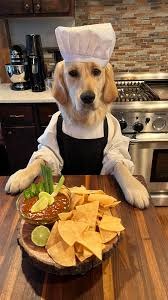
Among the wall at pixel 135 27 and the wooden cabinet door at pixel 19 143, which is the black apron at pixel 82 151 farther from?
the wall at pixel 135 27

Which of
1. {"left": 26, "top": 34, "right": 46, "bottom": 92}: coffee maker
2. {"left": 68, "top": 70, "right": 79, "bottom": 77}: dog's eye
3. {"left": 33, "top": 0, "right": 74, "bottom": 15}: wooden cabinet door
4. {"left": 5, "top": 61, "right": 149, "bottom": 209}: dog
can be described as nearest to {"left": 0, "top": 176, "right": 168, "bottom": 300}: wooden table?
{"left": 5, "top": 61, "right": 149, "bottom": 209}: dog

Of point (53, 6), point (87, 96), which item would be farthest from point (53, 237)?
point (53, 6)

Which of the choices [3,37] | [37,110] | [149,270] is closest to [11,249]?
[149,270]

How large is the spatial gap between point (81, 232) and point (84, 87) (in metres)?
0.54

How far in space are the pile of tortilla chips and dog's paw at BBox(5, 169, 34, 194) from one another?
10.2 inches

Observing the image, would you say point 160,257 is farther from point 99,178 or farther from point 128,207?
point 99,178

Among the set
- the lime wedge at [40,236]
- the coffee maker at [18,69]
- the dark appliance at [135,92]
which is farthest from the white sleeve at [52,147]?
the coffee maker at [18,69]

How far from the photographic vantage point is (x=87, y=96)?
852 mm

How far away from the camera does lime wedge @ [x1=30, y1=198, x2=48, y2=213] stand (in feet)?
1.85

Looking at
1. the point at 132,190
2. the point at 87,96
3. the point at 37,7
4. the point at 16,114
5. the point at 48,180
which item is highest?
the point at 37,7

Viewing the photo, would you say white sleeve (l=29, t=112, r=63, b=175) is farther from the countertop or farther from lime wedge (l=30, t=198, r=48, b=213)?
the countertop

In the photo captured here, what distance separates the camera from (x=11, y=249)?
59cm

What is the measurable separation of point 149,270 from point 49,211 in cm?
26

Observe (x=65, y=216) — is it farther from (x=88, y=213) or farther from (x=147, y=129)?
(x=147, y=129)
